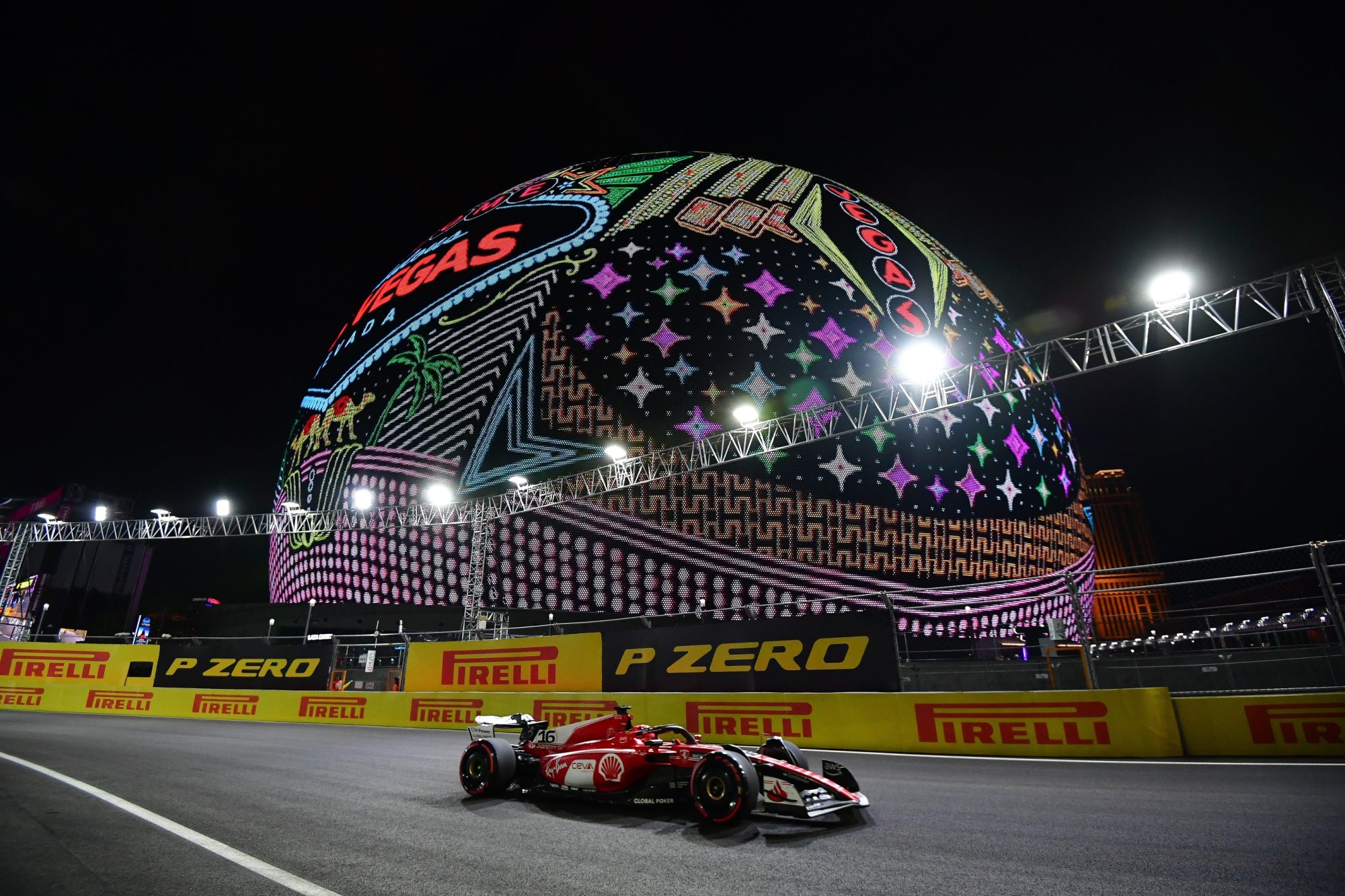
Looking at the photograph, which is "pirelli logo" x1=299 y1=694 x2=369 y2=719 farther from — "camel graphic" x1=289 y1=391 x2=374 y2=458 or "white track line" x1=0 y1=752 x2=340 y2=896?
"camel graphic" x1=289 y1=391 x2=374 y2=458

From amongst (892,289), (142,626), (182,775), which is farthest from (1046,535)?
(142,626)

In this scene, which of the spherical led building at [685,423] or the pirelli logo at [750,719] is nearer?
the pirelli logo at [750,719]

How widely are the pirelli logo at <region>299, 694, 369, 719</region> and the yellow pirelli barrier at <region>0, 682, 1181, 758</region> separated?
1.1 inches

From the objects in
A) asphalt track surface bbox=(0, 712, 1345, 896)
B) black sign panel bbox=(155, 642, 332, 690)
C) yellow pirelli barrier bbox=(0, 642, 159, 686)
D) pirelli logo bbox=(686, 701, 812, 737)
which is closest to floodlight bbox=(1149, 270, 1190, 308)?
asphalt track surface bbox=(0, 712, 1345, 896)

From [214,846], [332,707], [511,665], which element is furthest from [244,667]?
[214,846]

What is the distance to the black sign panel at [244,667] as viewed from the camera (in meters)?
14.0

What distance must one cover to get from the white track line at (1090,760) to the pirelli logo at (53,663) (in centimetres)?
1945

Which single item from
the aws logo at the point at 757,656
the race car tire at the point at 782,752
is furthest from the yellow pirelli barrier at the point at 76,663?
the race car tire at the point at 782,752

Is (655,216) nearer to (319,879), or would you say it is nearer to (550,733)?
(550,733)

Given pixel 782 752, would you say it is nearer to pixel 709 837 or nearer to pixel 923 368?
pixel 709 837

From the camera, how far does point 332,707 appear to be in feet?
44.4

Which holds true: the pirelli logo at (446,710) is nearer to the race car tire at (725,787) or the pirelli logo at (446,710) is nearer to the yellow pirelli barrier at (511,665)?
the yellow pirelli barrier at (511,665)

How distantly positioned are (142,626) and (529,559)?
3464 cm

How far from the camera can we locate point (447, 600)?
25.5m
